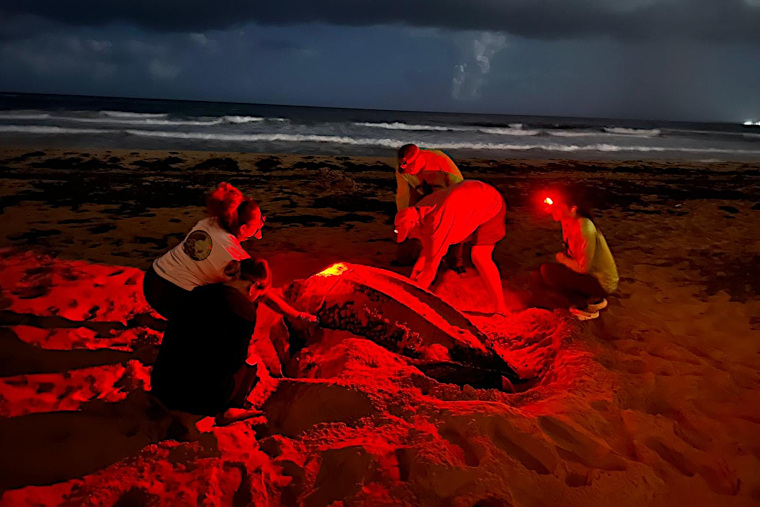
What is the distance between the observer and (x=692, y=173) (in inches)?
578

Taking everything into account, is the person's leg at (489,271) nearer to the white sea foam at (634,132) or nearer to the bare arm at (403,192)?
the bare arm at (403,192)

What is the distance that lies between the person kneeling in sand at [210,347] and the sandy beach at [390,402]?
0.48ft

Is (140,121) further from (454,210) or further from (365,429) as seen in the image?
(365,429)

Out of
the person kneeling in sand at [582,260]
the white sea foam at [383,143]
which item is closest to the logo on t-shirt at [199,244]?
the person kneeling in sand at [582,260]

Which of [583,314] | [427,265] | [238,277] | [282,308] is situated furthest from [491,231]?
[238,277]

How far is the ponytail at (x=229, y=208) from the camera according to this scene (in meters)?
2.83

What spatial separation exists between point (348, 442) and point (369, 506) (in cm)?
42

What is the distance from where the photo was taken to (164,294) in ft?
10.0

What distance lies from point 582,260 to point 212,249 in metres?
3.20

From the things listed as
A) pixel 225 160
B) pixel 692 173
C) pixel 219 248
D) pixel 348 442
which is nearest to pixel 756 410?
pixel 348 442

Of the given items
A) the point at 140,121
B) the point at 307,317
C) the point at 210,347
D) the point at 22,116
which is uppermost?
the point at 140,121

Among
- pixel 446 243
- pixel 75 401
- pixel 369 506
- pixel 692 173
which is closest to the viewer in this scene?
pixel 369 506

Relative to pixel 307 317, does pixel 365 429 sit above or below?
below

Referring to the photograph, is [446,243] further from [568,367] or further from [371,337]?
[568,367]
